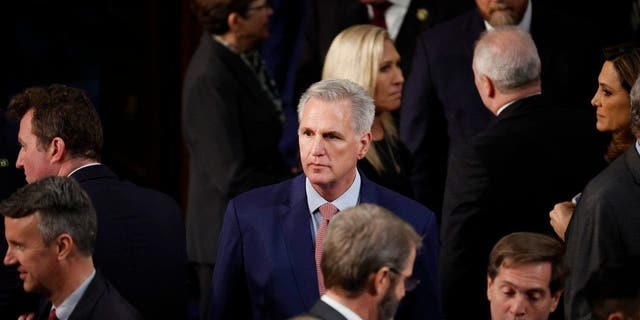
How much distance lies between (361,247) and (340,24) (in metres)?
3.84

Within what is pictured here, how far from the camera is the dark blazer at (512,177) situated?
568cm

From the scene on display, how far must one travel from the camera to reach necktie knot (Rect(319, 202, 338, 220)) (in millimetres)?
4809

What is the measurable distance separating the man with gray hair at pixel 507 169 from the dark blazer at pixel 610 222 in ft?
2.47

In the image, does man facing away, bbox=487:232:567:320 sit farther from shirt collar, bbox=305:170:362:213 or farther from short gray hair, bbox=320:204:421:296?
short gray hair, bbox=320:204:421:296

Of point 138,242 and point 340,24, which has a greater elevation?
point 340,24

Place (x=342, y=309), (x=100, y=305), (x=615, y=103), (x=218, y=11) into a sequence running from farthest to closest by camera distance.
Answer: (x=218, y=11) → (x=615, y=103) → (x=100, y=305) → (x=342, y=309)

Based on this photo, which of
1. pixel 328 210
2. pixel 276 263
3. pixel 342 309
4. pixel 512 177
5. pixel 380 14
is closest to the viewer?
pixel 342 309

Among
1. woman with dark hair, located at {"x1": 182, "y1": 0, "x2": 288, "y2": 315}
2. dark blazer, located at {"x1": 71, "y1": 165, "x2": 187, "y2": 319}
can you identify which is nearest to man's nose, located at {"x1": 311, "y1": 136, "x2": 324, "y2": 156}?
dark blazer, located at {"x1": 71, "y1": 165, "x2": 187, "y2": 319}

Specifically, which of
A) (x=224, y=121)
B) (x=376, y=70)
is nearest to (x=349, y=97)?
(x=376, y=70)

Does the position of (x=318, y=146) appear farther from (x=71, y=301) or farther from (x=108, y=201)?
(x=71, y=301)

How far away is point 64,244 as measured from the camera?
4.32m

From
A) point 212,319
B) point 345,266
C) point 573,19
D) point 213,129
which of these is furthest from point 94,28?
point 345,266

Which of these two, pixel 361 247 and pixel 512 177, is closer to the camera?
pixel 361 247

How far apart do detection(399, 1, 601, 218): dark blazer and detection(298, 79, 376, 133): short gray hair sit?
6.00 feet
